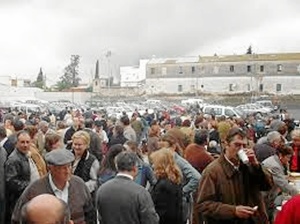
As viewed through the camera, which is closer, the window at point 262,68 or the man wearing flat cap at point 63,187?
the man wearing flat cap at point 63,187

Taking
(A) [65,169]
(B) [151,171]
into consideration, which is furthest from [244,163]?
(B) [151,171]

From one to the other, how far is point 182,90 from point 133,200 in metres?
113

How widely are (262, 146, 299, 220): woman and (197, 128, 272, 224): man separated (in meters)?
1.62

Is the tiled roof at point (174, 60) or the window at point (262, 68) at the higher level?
the tiled roof at point (174, 60)

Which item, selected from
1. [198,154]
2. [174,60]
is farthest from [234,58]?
[198,154]

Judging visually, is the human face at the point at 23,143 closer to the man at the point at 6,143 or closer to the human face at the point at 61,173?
the man at the point at 6,143

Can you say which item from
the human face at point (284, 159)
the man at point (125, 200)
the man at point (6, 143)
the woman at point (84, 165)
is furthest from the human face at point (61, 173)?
the man at point (6, 143)

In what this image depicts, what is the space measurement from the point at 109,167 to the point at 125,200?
1.70 m

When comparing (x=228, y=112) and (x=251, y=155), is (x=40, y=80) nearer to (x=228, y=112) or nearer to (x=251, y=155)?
(x=228, y=112)

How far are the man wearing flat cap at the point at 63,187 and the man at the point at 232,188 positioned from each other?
1105 mm

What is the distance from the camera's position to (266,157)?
8414 mm

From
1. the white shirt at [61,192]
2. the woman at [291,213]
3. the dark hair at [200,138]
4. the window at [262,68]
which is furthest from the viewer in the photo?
the window at [262,68]

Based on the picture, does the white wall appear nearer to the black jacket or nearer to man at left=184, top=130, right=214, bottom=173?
man at left=184, top=130, right=214, bottom=173

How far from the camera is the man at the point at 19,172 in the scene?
7.41 metres
